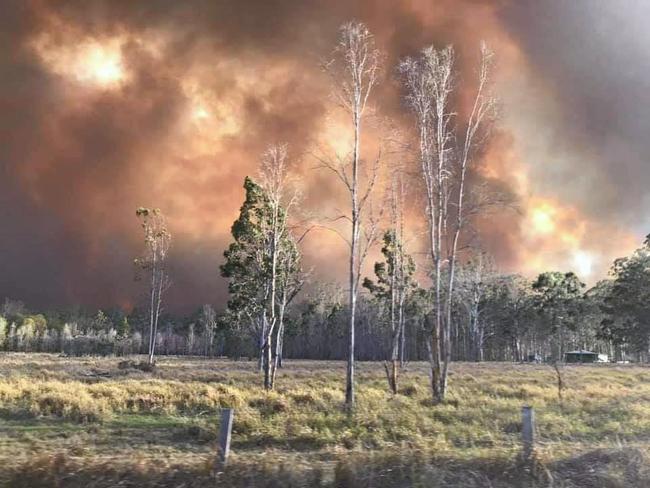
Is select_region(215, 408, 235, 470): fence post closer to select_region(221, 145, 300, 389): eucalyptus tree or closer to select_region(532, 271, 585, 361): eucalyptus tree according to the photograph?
select_region(221, 145, 300, 389): eucalyptus tree

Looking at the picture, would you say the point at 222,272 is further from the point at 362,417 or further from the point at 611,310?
the point at 611,310

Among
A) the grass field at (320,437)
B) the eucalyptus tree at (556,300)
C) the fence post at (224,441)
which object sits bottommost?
the grass field at (320,437)

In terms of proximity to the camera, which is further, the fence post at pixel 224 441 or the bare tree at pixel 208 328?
the bare tree at pixel 208 328

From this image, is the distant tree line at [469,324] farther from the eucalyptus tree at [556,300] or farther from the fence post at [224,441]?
the fence post at [224,441]

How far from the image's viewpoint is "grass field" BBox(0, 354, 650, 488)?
7.45 metres

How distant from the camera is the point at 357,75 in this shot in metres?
21.9

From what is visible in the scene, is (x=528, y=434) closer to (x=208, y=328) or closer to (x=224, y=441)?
(x=224, y=441)

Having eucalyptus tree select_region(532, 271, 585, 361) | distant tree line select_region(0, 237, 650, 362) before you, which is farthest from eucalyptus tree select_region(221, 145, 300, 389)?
eucalyptus tree select_region(532, 271, 585, 361)

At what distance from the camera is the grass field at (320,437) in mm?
7453

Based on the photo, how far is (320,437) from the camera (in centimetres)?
1302

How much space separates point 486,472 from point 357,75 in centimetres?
1710

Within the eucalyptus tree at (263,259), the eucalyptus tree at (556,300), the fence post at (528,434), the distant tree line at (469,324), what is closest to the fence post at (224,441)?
the fence post at (528,434)

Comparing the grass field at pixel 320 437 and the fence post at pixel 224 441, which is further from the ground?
the fence post at pixel 224 441

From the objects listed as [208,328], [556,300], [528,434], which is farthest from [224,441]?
[208,328]
